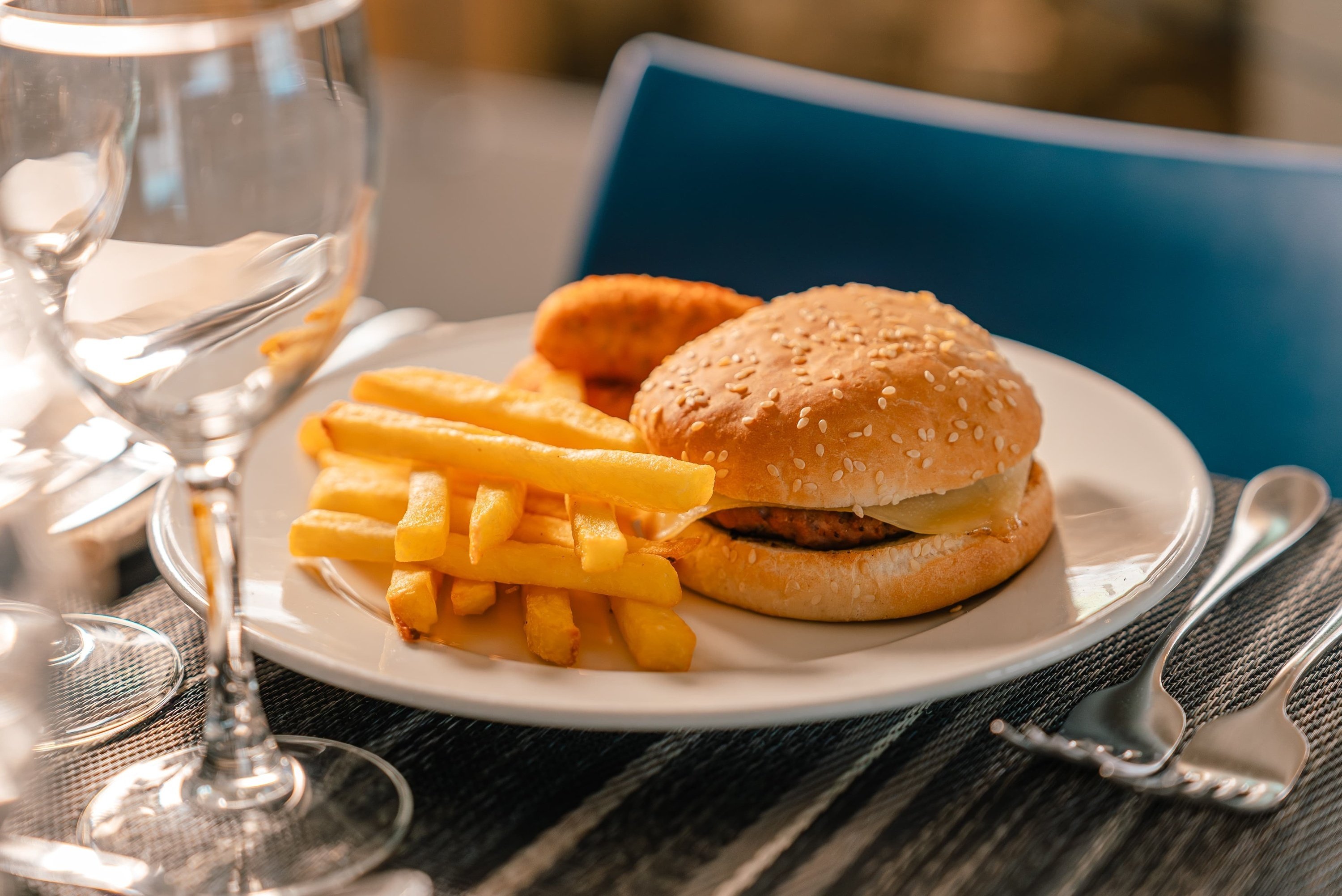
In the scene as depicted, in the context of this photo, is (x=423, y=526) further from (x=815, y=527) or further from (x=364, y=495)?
(x=815, y=527)

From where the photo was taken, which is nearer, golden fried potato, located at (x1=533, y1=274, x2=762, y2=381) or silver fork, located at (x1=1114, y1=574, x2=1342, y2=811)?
silver fork, located at (x1=1114, y1=574, x2=1342, y2=811)

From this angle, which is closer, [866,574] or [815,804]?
[815,804]

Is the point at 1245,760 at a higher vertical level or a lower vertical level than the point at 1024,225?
lower

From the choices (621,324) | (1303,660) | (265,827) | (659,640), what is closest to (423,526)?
(659,640)

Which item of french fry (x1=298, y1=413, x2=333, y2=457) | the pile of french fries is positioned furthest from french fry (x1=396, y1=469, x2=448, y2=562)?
french fry (x1=298, y1=413, x2=333, y2=457)

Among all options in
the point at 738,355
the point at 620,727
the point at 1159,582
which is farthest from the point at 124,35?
the point at 1159,582

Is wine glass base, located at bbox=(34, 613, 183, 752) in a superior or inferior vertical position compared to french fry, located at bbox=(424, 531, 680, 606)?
inferior

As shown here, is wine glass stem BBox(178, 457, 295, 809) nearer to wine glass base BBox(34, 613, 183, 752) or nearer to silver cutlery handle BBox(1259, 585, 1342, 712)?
wine glass base BBox(34, 613, 183, 752)
